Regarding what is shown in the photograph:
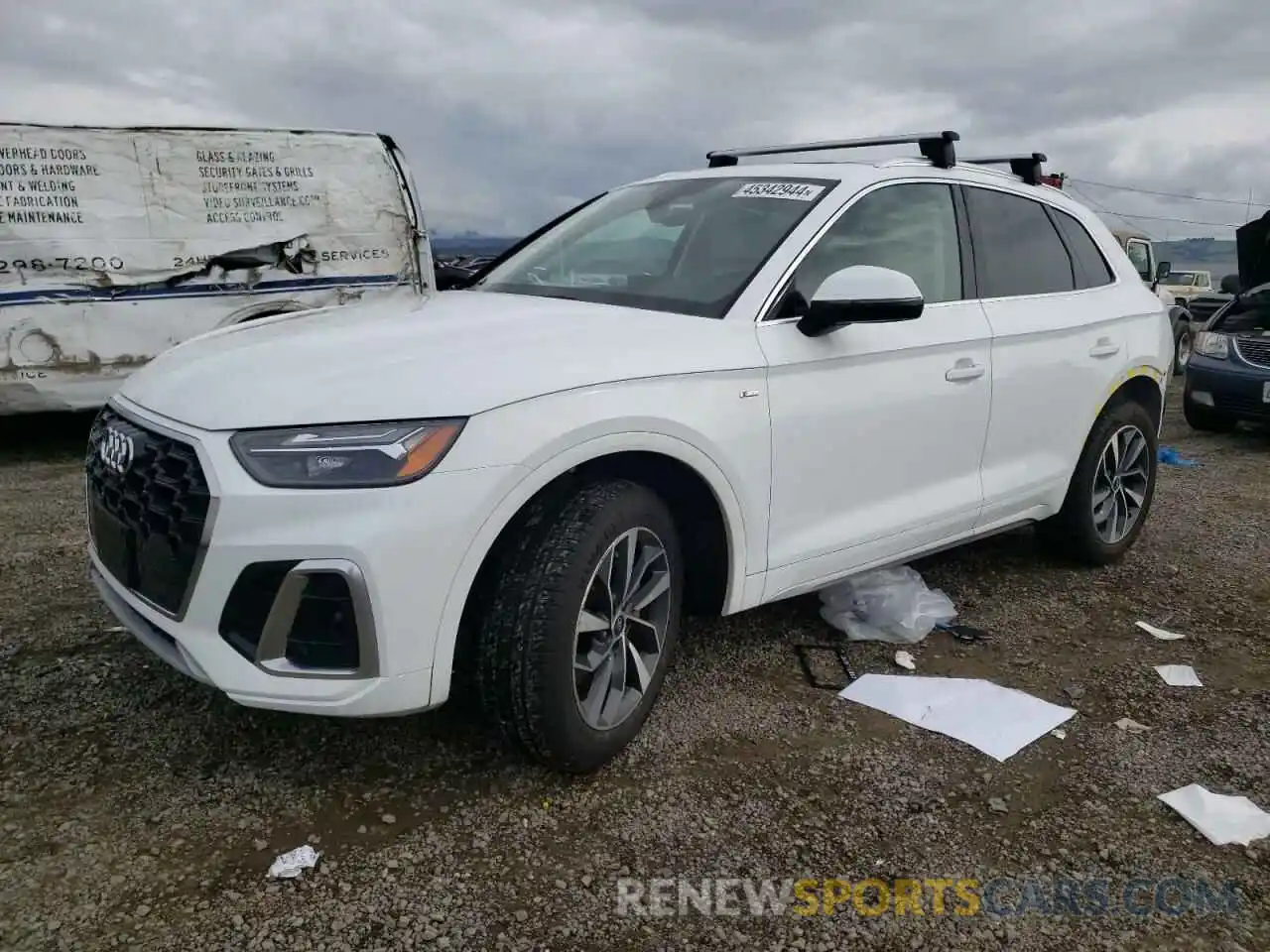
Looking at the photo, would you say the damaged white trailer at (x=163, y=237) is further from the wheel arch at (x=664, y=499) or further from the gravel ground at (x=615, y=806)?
the wheel arch at (x=664, y=499)

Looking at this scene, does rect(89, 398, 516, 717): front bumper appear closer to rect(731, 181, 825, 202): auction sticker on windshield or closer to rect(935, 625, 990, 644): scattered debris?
rect(731, 181, 825, 202): auction sticker on windshield

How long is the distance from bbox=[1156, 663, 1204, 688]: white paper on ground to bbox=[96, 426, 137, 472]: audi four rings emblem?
→ 3325mm

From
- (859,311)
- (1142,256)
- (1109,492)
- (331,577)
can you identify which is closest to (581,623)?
(331,577)

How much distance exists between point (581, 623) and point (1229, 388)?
7668 millimetres

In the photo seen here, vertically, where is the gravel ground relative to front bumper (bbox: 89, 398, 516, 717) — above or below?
below

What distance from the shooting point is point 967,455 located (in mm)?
3631

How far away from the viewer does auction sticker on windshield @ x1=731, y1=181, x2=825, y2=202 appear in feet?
10.9

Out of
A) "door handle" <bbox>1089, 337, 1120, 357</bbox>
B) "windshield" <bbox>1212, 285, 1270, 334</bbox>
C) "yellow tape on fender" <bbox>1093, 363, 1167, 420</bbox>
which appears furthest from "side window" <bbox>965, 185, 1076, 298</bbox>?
→ "windshield" <bbox>1212, 285, 1270, 334</bbox>

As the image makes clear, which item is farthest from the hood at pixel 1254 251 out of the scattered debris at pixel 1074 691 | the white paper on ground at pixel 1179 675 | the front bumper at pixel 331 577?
the front bumper at pixel 331 577

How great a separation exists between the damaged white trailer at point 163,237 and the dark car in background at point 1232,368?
21.3 ft

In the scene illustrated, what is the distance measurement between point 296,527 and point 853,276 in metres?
1.67

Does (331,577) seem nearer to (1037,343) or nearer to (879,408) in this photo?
(879,408)

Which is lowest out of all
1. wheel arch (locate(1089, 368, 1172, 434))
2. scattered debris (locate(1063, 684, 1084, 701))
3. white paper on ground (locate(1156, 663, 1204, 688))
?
white paper on ground (locate(1156, 663, 1204, 688))

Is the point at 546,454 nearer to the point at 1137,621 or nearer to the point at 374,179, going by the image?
the point at 1137,621
